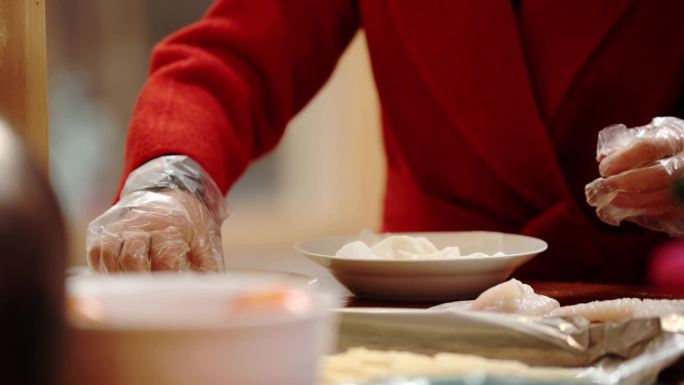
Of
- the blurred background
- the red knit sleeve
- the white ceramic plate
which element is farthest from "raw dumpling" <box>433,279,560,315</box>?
the blurred background

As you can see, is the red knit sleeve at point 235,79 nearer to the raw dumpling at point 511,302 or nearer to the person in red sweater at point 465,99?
the person in red sweater at point 465,99

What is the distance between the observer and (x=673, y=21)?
1465 mm

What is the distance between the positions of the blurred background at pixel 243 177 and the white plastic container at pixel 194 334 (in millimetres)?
3462

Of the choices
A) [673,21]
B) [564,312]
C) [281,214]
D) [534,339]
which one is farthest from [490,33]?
[281,214]

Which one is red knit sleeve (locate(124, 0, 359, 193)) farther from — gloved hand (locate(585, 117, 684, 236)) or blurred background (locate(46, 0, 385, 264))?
blurred background (locate(46, 0, 385, 264))

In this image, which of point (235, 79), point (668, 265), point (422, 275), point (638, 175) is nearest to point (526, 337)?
point (422, 275)

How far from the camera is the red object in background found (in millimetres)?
1411

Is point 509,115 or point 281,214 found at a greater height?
point 509,115

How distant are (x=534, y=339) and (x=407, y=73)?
38.0 inches

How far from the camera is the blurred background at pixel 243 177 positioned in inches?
161

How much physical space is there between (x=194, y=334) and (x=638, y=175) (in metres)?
0.82

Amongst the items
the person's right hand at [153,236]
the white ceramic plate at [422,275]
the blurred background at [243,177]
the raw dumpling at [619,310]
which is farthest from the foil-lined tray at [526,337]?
the blurred background at [243,177]

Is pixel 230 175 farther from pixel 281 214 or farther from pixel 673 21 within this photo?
pixel 281 214

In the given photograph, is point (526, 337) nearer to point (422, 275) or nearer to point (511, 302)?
point (511, 302)
